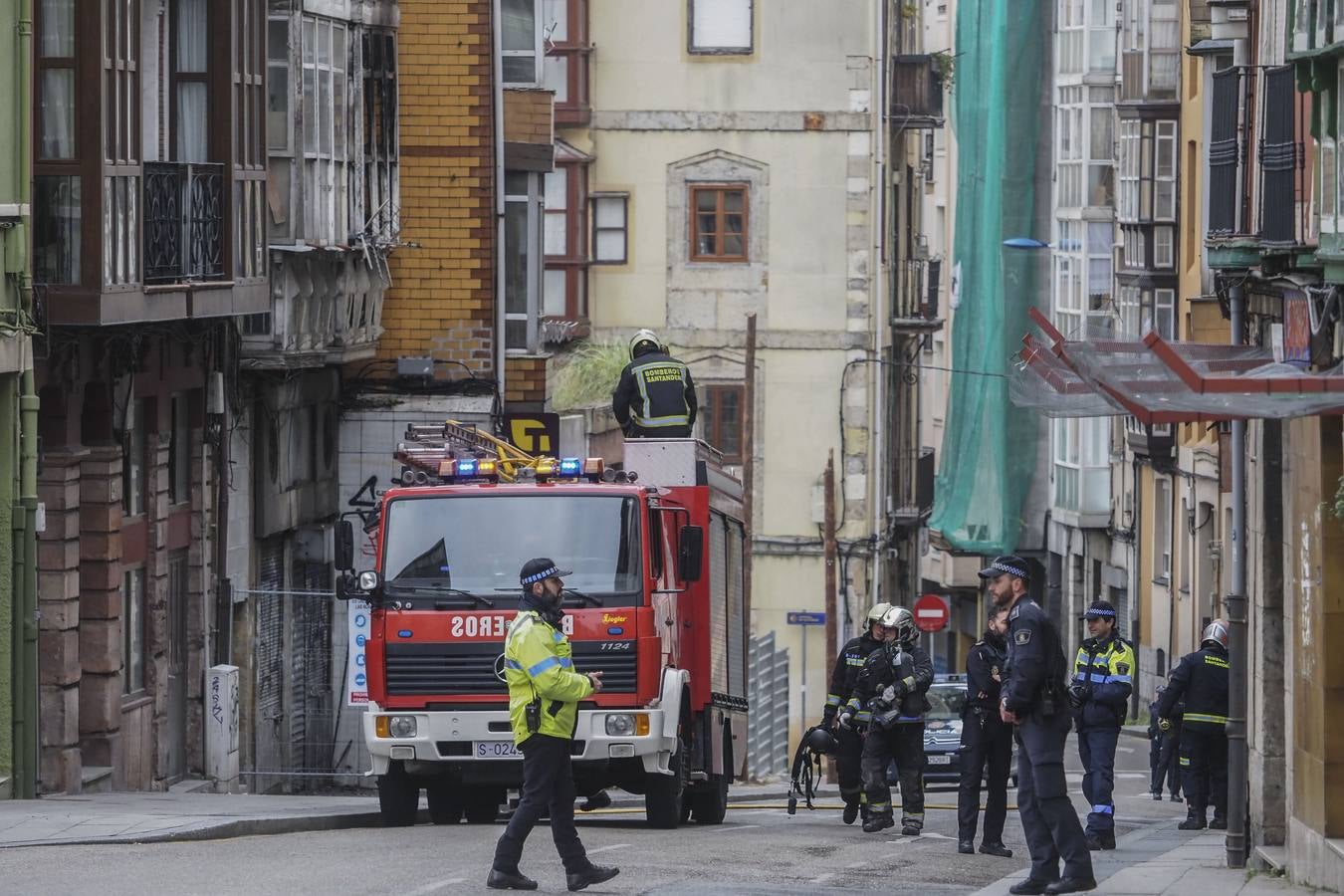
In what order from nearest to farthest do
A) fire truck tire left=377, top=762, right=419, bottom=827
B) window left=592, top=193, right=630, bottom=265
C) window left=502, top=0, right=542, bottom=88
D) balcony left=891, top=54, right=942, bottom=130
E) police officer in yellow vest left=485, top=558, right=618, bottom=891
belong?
1. police officer in yellow vest left=485, top=558, right=618, bottom=891
2. fire truck tire left=377, top=762, right=419, bottom=827
3. window left=502, top=0, right=542, bottom=88
4. balcony left=891, top=54, right=942, bottom=130
5. window left=592, top=193, right=630, bottom=265

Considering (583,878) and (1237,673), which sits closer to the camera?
(583,878)

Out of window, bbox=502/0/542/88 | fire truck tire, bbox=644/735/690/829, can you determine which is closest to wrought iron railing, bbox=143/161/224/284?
fire truck tire, bbox=644/735/690/829

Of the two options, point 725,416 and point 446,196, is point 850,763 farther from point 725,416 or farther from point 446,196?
point 725,416

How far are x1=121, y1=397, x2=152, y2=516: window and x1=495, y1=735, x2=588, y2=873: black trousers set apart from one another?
9085 millimetres

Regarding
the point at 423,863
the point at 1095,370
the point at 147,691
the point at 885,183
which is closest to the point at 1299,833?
the point at 1095,370

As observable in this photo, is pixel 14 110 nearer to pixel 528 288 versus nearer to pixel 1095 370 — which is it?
pixel 1095 370

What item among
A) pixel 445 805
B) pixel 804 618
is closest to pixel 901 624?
pixel 445 805

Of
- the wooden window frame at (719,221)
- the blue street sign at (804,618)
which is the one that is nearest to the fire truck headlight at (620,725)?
the blue street sign at (804,618)

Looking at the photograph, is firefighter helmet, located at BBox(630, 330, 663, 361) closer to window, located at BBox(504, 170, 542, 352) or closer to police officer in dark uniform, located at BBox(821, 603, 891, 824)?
police officer in dark uniform, located at BBox(821, 603, 891, 824)

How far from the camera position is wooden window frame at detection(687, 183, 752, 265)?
46.7 metres

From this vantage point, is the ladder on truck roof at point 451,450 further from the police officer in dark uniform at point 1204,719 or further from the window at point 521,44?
the window at point 521,44

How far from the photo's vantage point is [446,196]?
30234 mm

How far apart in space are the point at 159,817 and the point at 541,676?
4.84 meters

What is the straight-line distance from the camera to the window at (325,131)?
26594 millimetres
